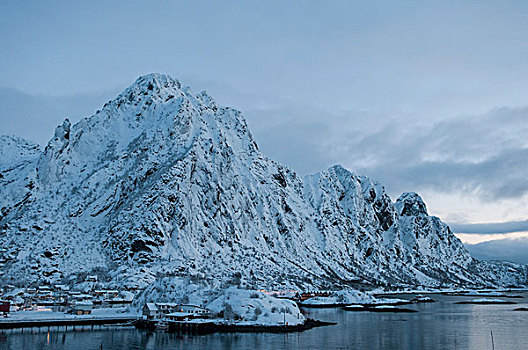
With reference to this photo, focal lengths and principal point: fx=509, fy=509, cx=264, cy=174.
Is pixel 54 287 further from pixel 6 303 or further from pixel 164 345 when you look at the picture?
pixel 164 345

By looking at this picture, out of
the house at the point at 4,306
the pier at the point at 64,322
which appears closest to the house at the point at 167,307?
the pier at the point at 64,322

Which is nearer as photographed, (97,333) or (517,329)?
(97,333)

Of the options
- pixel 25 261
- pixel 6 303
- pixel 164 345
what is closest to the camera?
pixel 164 345

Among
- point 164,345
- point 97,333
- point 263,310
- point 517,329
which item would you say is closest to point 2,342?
point 97,333

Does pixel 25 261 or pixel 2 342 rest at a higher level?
pixel 25 261

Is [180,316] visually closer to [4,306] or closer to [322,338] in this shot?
[322,338]

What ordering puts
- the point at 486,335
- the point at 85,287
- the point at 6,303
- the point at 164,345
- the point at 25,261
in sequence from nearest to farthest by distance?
the point at 164,345 → the point at 486,335 → the point at 6,303 → the point at 85,287 → the point at 25,261

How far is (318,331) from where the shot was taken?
11425cm

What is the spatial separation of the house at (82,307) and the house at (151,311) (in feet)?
75.5

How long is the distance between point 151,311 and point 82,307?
2998cm

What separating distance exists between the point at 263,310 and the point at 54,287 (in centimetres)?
8409

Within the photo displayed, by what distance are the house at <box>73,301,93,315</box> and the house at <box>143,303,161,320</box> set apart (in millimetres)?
23026

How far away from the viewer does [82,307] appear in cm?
14388

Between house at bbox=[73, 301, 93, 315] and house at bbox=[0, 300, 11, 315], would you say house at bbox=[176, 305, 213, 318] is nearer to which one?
house at bbox=[73, 301, 93, 315]
